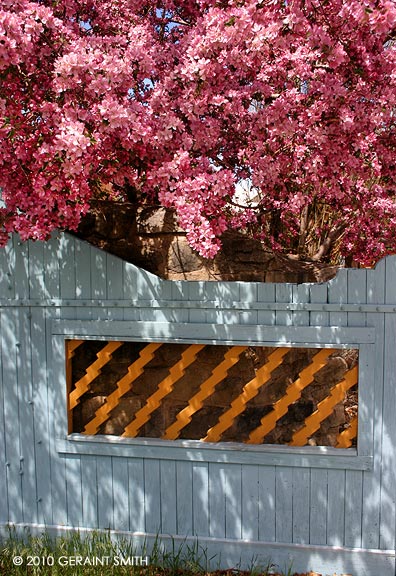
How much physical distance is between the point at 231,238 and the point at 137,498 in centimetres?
184

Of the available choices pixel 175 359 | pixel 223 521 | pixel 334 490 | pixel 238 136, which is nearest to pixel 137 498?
pixel 223 521

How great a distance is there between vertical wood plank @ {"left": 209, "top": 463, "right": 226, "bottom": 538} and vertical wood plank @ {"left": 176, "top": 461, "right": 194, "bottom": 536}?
0.12 m

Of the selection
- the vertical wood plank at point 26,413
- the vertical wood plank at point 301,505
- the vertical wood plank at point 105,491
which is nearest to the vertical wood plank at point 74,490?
the vertical wood plank at point 105,491

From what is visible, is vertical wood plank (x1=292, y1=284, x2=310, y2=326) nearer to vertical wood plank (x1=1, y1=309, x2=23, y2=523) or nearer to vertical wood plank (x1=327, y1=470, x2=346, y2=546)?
vertical wood plank (x1=327, y1=470, x2=346, y2=546)

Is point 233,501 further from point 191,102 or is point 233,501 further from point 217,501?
point 191,102

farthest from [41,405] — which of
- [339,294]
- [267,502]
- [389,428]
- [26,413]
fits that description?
[389,428]

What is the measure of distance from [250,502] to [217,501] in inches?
7.8

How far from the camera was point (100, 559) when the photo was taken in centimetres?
315

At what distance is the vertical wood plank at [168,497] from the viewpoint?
3217 mm

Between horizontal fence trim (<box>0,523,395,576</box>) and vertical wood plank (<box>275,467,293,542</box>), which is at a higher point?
vertical wood plank (<box>275,467,293,542</box>)

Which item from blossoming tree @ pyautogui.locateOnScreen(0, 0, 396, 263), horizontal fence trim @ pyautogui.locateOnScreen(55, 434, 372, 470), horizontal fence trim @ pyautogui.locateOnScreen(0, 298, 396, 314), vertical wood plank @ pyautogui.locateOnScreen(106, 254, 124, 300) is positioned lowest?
horizontal fence trim @ pyautogui.locateOnScreen(55, 434, 372, 470)

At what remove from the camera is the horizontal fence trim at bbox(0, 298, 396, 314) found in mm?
2992

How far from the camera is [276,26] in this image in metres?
2.59

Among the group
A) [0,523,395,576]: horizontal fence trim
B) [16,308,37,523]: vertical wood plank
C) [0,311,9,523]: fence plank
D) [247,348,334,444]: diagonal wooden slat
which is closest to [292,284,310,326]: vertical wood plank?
[247,348,334,444]: diagonal wooden slat
